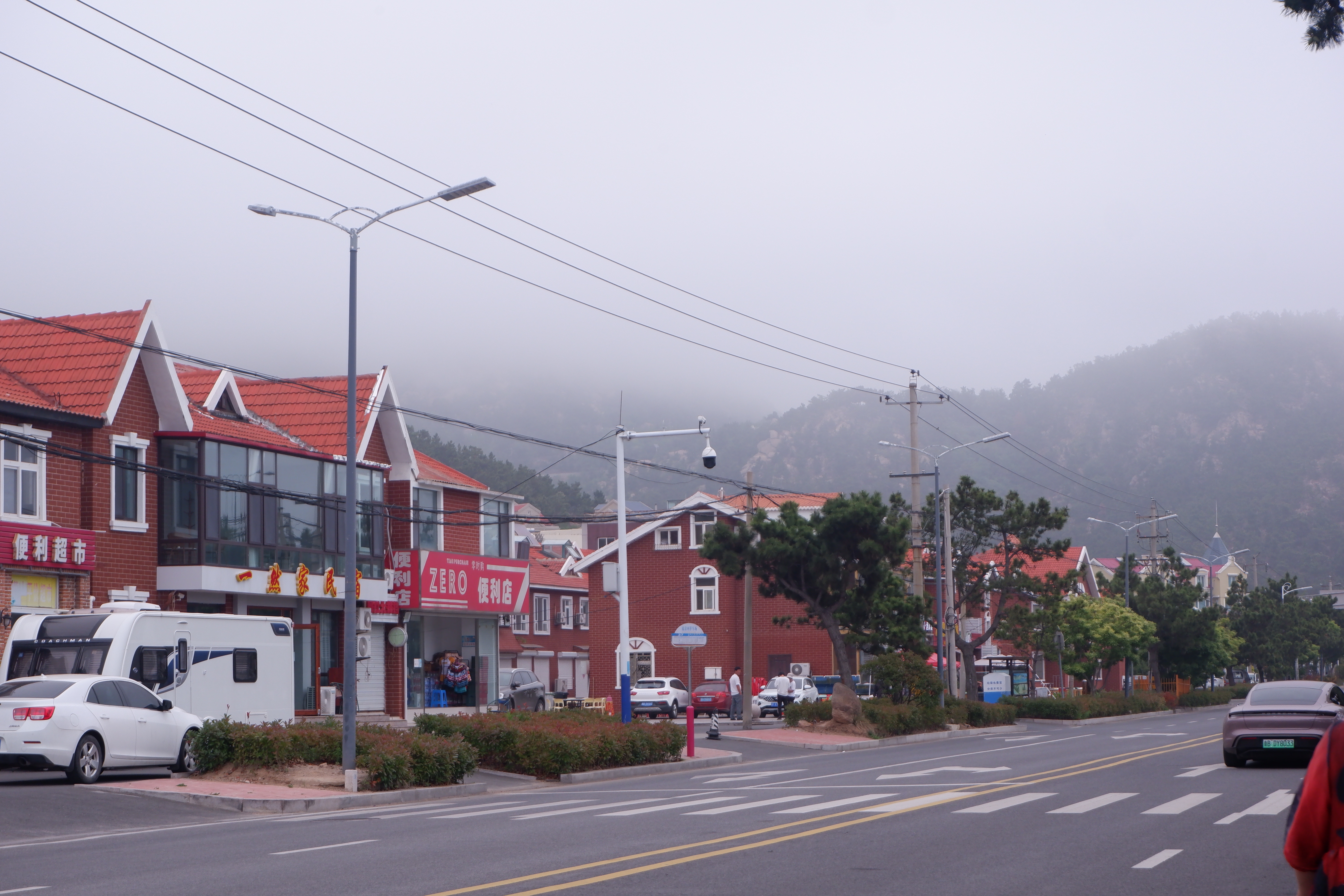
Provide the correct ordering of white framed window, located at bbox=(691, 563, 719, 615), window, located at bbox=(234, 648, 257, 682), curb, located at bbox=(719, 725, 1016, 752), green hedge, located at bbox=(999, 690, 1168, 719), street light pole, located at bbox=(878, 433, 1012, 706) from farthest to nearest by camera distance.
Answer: white framed window, located at bbox=(691, 563, 719, 615) < green hedge, located at bbox=(999, 690, 1168, 719) < street light pole, located at bbox=(878, 433, 1012, 706) < curb, located at bbox=(719, 725, 1016, 752) < window, located at bbox=(234, 648, 257, 682)

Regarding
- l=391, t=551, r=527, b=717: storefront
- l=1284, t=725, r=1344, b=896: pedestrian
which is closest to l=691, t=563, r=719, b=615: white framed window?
l=391, t=551, r=527, b=717: storefront

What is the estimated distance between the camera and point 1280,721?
21.5 meters

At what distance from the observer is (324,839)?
1420 centimetres

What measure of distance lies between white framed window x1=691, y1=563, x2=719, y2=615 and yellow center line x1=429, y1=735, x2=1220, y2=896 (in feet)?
127

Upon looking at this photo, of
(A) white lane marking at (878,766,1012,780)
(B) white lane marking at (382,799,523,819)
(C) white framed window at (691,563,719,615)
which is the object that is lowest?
(A) white lane marking at (878,766,1012,780)

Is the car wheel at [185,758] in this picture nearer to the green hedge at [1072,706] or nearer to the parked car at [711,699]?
the parked car at [711,699]

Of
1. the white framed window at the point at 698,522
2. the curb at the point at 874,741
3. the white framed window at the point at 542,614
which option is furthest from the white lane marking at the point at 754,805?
the white framed window at the point at 542,614

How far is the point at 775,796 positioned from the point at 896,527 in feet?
67.8

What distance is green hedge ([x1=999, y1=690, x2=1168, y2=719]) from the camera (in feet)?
169

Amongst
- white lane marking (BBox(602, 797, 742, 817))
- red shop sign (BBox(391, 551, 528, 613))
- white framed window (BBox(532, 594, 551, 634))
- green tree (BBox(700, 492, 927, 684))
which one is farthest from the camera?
white framed window (BBox(532, 594, 551, 634))

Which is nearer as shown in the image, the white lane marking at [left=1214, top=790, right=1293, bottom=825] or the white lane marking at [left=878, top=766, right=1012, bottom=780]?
the white lane marking at [left=1214, top=790, right=1293, bottom=825]

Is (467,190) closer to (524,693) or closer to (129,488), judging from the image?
(129,488)

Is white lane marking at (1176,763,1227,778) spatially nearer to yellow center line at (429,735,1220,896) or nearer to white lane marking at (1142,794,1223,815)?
yellow center line at (429,735,1220,896)

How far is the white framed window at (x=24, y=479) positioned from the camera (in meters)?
28.3
